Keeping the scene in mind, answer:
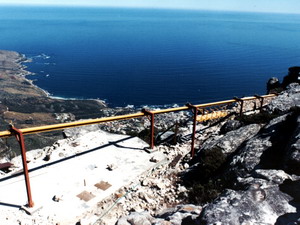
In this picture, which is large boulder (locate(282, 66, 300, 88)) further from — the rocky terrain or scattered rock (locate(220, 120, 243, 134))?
scattered rock (locate(220, 120, 243, 134))

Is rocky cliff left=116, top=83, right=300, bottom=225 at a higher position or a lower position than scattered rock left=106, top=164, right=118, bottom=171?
higher

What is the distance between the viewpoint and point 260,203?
618cm

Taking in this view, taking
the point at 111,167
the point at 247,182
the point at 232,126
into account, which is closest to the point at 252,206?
the point at 247,182

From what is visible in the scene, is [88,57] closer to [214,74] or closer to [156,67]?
[156,67]

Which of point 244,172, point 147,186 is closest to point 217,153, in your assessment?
point 244,172

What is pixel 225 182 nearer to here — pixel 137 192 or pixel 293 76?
pixel 137 192

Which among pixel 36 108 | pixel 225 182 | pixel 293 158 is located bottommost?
pixel 36 108

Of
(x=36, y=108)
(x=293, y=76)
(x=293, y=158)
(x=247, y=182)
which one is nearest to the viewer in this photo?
(x=247, y=182)

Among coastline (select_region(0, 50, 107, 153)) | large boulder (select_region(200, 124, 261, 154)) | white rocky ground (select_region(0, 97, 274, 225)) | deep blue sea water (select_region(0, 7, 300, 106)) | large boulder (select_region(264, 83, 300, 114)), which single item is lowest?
coastline (select_region(0, 50, 107, 153))

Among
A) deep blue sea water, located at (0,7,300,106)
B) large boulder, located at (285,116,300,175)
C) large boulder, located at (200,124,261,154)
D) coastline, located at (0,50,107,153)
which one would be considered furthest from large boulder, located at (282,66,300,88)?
deep blue sea water, located at (0,7,300,106)

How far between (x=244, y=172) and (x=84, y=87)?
11056 centimetres

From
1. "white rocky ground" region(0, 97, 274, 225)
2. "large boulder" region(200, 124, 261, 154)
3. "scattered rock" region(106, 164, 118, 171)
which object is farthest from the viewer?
"scattered rock" region(106, 164, 118, 171)

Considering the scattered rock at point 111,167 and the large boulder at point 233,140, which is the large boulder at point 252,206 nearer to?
the large boulder at point 233,140

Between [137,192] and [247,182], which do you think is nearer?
[247,182]
